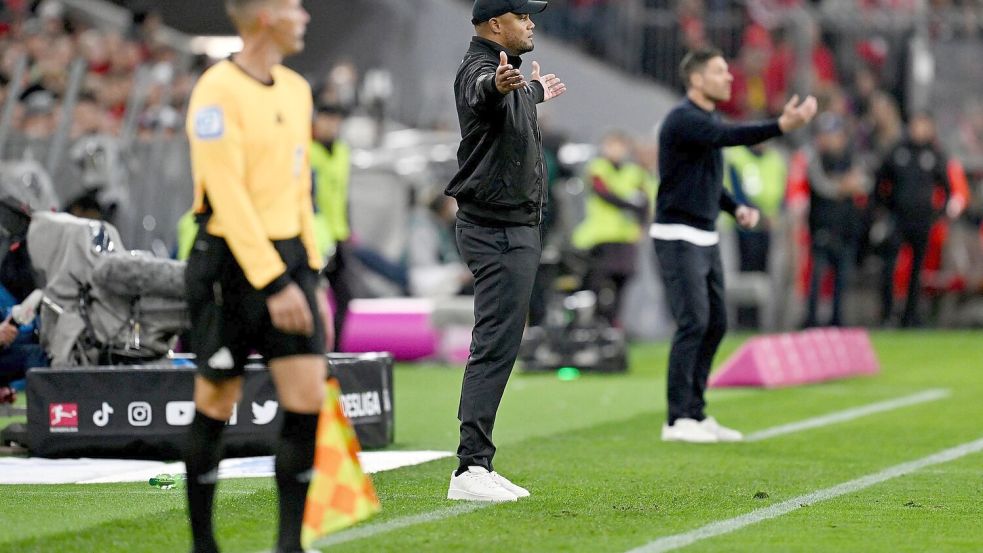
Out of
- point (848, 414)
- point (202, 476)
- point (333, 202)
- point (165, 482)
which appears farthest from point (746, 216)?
point (202, 476)

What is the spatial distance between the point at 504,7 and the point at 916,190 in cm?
1532

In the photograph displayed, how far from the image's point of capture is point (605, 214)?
18484mm

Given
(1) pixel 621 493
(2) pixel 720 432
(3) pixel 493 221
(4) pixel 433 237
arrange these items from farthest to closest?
1. (4) pixel 433 237
2. (2) pixel 720 432
3. (1) pixel 621 493
4. (3) pixel 493 221

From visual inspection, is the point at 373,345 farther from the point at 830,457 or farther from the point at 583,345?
the point at 830,457

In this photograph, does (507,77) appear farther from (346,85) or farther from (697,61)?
(346,85)

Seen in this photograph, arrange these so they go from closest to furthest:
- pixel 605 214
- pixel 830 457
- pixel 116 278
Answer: pixel 830 457, pixel 116 278, pixel 605 214

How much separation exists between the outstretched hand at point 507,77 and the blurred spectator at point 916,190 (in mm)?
15731

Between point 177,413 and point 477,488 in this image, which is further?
point 177,413

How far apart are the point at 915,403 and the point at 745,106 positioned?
12373 millimetres

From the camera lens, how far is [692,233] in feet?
33.0

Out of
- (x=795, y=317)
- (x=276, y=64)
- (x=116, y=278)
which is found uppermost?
(x=276, y=64)

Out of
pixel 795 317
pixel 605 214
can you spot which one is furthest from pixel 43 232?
pixel 795 317

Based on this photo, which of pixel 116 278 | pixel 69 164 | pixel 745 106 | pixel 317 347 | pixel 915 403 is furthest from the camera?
pixel 745 106

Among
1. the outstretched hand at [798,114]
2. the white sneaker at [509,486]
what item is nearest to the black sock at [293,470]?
the white sneaker at [509,486]
